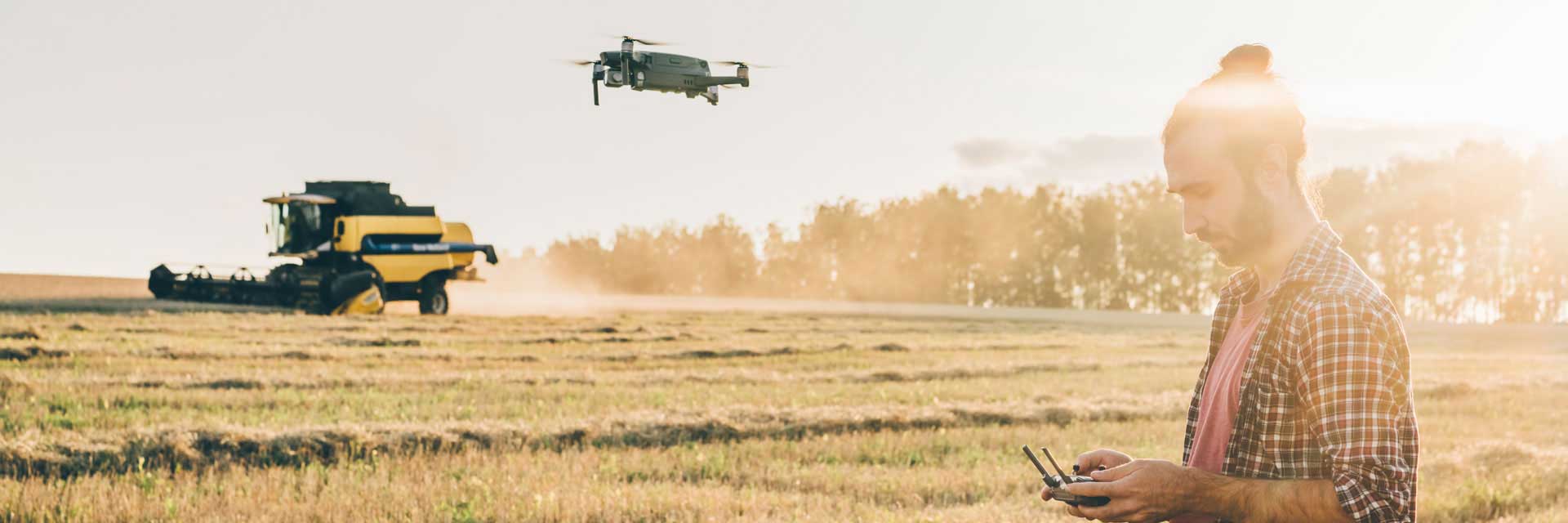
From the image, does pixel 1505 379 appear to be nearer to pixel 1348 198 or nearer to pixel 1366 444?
pixel 1366 444

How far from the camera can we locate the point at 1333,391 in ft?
8.02

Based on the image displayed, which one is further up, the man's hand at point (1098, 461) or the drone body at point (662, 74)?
the drone body at point (662, 74)

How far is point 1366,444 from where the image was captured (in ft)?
7.91

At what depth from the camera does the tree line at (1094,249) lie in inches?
2472

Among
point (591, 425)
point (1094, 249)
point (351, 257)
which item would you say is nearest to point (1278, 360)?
point (591, 425)

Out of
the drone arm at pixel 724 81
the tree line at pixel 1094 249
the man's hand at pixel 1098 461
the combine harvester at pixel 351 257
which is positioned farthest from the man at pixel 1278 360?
the tree line at pixel 1094 249

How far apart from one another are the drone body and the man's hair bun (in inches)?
65.8

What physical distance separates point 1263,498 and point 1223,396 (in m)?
0.29

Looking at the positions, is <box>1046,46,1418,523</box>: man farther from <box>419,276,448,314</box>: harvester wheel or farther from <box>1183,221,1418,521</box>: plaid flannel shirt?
<box>419,276,448,314</box>: harvester wheel

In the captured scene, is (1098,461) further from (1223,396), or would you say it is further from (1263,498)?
(1263,498)

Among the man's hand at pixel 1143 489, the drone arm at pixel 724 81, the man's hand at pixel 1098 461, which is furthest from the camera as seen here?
the drone arm at pixel 724 81

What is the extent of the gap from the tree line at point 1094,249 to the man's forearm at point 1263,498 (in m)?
51.5

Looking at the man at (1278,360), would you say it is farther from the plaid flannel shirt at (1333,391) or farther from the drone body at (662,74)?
the drone body at (662,74)

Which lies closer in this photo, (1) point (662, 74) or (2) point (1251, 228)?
(2) point (1251, 228)
